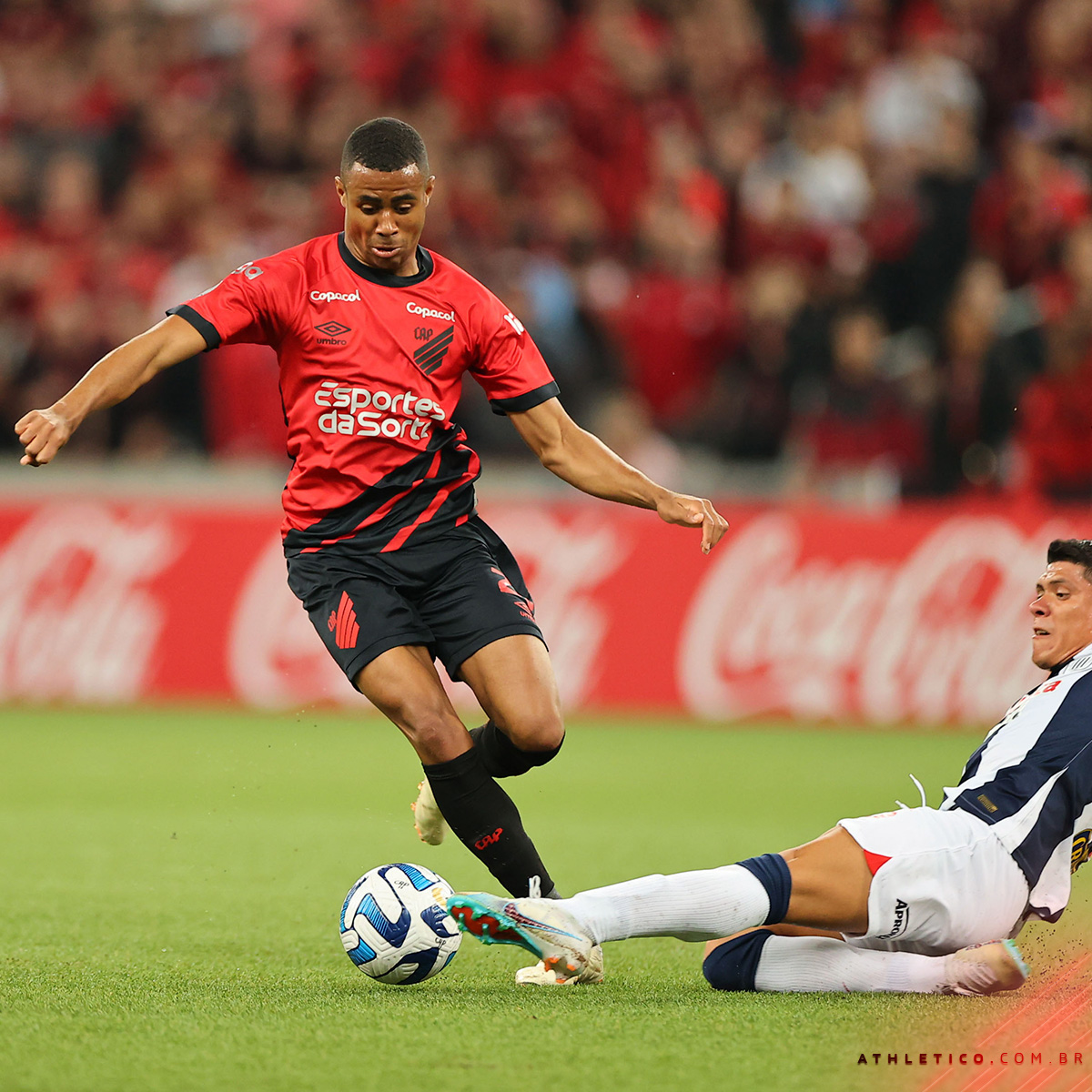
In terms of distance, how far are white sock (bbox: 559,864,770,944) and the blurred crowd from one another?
286 inches

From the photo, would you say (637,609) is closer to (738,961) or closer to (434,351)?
(434,351)

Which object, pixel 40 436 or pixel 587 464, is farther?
pixel 587 464

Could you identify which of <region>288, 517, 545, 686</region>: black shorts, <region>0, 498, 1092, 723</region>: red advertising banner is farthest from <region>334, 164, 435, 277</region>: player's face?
<region>0, 498, 1092, 723</region>: red advertising banner

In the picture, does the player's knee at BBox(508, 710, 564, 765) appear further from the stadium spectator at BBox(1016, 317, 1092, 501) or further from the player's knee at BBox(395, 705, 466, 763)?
the stadium spectator at BBox(1016, 317, 1092, 501)

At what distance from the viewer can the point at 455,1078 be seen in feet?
11.7

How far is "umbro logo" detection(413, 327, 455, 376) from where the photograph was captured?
17.1 feet

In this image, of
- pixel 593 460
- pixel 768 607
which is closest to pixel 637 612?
pixel 768 607

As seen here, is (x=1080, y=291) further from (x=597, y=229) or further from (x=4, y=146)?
(x=4, y=146)

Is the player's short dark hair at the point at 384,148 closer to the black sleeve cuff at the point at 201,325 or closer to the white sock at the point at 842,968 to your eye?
the black sleeve cuff at the point at 201,325

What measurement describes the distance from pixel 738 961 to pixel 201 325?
92.4 inches

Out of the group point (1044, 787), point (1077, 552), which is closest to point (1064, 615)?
point (1077, 552)

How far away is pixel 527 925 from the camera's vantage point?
14.2 feet

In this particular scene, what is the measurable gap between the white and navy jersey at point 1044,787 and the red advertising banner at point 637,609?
664 centimetres
